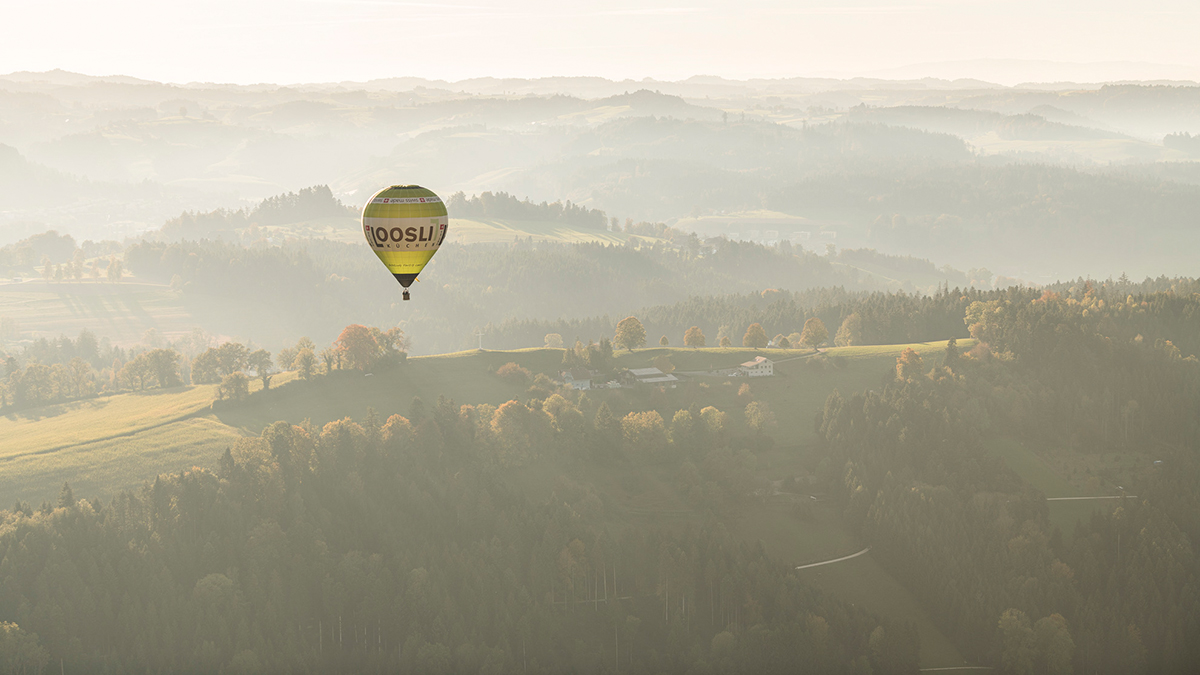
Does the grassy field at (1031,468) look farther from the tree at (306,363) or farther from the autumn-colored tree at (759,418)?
the tree at (306,363)

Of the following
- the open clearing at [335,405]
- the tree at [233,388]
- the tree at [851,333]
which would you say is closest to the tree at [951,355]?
the open clearing at [335,405]

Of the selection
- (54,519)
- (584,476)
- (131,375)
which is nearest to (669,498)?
(584,476)

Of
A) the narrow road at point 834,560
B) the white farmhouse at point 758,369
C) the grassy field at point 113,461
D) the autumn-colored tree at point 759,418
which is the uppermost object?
the white farmhouse at point 758,369

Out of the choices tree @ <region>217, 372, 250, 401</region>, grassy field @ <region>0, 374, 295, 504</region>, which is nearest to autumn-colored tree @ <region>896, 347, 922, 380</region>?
grassy field @ <region>0, 374, 295, 504</region>

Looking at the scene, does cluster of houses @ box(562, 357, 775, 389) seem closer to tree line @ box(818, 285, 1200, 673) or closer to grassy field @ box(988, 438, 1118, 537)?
tree line @ box(818, 285, 1200, 673)

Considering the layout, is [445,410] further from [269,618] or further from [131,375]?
[131,375]

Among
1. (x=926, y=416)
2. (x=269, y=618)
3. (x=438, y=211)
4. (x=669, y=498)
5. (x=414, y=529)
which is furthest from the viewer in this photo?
(x=926, y=416)

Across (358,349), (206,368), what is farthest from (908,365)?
(206,368)
